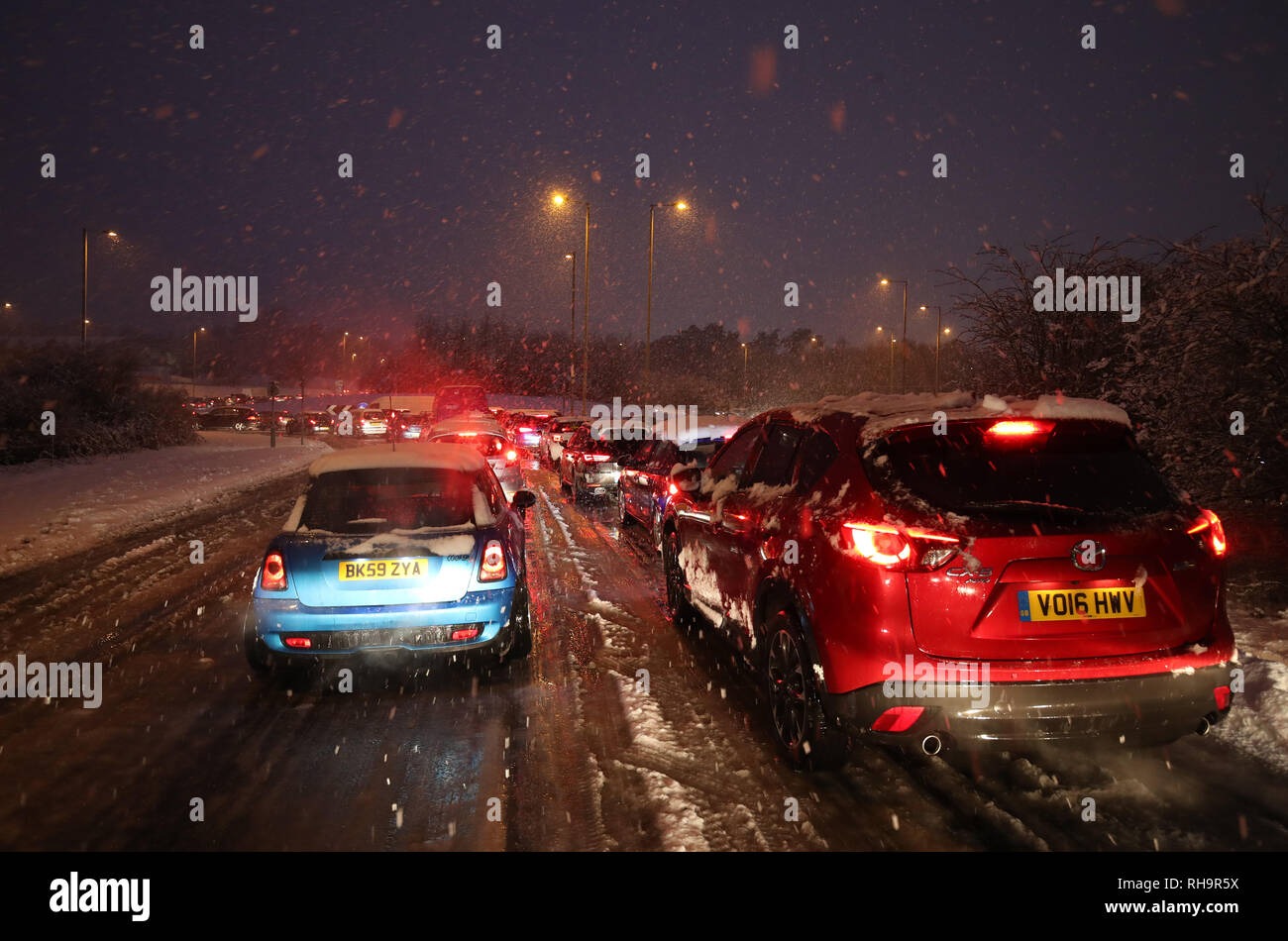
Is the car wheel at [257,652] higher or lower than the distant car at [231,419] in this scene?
lower

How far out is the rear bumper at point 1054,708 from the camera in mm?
3492

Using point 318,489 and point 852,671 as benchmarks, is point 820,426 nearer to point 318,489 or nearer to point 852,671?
point 852,671

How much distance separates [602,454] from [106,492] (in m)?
10.6

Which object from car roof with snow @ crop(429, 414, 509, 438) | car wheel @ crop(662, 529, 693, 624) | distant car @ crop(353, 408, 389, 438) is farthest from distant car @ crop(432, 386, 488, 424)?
car wheel @ crop(662, 529, 693, 624)

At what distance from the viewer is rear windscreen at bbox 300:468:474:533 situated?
18.6ft

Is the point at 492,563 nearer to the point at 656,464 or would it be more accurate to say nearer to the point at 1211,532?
the point at 1211,532

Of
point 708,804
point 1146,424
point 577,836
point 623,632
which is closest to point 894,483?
point 708,804

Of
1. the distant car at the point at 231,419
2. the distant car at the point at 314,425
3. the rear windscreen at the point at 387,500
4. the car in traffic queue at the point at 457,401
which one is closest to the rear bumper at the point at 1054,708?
the rear windscreen at the point at 387,500

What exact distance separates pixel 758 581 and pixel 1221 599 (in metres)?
2.20

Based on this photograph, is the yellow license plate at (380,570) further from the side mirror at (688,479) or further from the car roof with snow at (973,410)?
the car roof with snow at (973,410)

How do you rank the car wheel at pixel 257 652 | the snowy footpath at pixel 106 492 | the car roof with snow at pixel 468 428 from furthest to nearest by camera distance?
the car roof with snow at pixel 468 428 → the snowy footpath at pixel 106 492 → the car wheel at pixel 257 652

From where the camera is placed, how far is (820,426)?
4.65 metres

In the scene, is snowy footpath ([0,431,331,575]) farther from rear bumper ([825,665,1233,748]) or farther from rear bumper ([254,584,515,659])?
rear bumper ([825,665,1233,748])

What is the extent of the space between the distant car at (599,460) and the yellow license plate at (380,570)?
1142 cm
